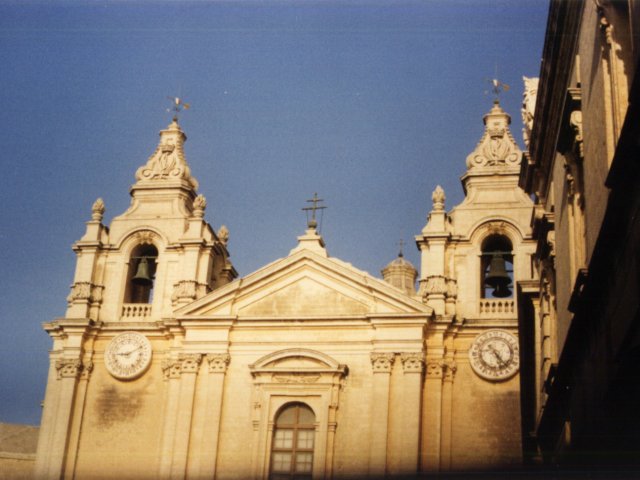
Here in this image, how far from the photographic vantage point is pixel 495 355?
2592 cm

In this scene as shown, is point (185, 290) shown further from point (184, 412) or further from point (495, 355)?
point (495, 355)

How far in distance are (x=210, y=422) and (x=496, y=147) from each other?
10.5 metres

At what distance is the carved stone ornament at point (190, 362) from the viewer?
26828 millimetres

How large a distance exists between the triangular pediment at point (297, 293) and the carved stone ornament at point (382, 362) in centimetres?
129

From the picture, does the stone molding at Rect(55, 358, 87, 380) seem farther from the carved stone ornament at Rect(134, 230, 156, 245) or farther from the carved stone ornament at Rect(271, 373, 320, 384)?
the carved stone ornament at Rect(271, 373, 320, 384)

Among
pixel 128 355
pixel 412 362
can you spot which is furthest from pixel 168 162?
pixel 412 362

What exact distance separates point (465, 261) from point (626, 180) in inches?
742

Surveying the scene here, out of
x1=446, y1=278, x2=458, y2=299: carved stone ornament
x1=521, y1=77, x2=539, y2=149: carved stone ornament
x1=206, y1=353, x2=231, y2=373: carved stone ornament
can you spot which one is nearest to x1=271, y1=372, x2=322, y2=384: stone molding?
x1=206, y1=353, x2=231, y2=373: carved stone ornament

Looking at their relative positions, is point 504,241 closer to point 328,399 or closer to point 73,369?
point 328,399

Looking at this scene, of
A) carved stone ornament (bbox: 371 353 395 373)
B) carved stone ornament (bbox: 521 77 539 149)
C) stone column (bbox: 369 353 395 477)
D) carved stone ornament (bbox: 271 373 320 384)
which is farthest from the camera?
carved stone ornament (bbox: 271 373 320 384)

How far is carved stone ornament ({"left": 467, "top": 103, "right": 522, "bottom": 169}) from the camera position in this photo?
1117 inches

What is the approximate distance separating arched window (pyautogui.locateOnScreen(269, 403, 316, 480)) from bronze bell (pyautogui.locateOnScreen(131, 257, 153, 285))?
542 cm

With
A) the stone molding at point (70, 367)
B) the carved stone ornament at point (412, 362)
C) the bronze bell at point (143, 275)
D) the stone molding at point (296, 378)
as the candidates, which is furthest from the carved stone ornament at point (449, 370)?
the stone molding at point (70, 367)

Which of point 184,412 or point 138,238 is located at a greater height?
point 138,238
